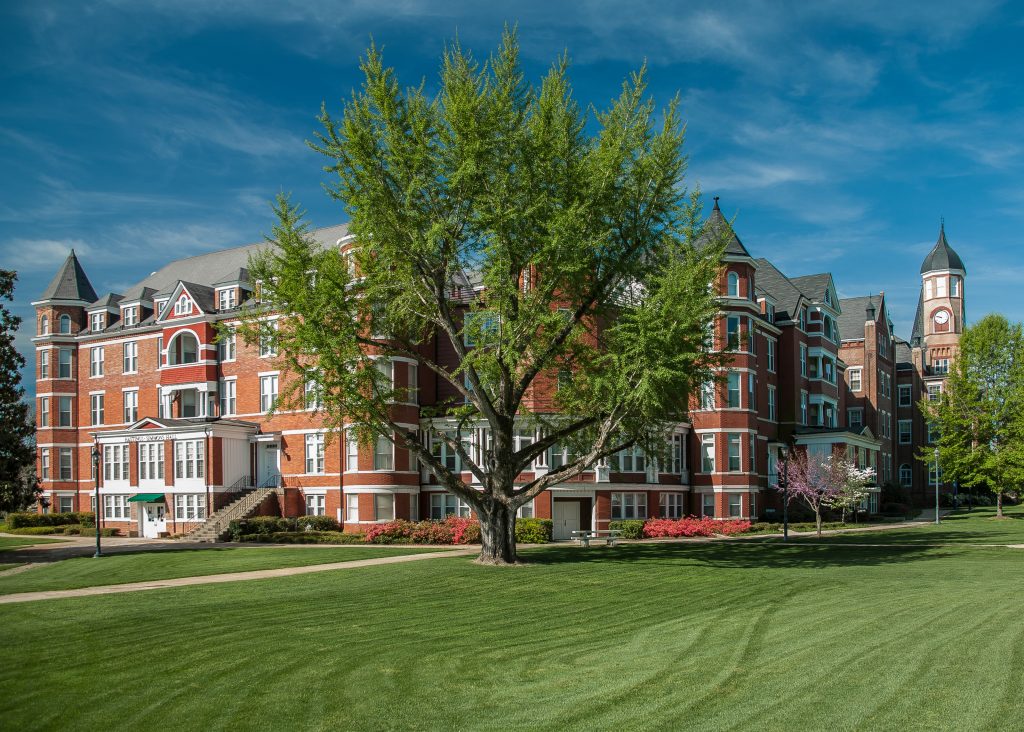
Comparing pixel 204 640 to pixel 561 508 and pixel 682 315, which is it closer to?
pixel 682 315

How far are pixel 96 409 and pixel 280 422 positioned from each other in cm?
1634

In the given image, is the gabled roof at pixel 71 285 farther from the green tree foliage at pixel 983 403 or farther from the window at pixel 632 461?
Result: the green tree foliage at pixel 983 403

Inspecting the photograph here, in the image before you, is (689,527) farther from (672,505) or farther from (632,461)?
(672,505)

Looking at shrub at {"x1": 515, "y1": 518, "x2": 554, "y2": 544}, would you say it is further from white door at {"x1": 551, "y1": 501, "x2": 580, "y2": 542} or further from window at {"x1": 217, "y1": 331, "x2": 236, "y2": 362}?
window at {"x1": 217, "y1": 331, "x2": 236, "y2": 362}

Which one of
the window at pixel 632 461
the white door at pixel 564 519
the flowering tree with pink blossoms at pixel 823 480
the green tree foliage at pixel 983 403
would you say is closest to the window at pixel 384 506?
the white door at pixel 564 519

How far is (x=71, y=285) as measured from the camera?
56.2 metres

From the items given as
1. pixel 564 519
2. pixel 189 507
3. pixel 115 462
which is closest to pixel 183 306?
pixel 115 462

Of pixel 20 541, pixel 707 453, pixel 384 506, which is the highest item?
pixel 707 453

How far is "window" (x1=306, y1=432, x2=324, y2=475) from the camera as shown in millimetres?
43875

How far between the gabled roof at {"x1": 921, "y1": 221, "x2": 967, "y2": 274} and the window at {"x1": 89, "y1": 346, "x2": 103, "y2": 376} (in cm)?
9432

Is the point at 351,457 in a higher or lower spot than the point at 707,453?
higher

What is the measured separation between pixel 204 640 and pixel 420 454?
13.1m

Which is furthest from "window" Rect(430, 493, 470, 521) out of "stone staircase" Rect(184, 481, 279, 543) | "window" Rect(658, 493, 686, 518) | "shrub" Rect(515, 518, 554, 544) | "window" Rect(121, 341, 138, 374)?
"window" Rect(121, 341, 138, 374)

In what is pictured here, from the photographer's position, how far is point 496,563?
26188mm
